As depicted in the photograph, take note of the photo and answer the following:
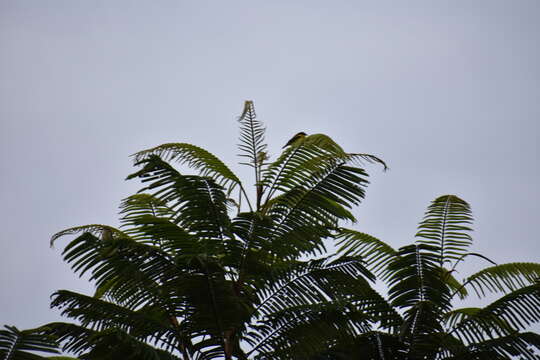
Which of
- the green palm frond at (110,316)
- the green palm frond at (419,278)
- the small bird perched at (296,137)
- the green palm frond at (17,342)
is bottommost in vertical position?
the green palm frond at (17,342)

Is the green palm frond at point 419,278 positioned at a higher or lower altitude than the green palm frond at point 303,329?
higher

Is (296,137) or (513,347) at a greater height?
(296,137)

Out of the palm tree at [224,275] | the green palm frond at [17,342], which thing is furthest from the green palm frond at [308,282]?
the green palm frond at [17,342]

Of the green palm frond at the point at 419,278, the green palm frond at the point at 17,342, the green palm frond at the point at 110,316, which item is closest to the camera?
the green palm frond at the point at 17,342

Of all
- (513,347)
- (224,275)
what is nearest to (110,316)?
(224,275)

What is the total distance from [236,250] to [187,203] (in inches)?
30.4

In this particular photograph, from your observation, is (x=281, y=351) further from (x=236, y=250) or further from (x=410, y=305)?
(x=410, y=305)

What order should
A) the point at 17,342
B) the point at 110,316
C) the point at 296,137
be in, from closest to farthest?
1. the point at 17,342
2. the point at 110,316
3. the point at 296,137

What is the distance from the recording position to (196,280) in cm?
845

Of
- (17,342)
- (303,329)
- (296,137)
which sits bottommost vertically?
(17,342)

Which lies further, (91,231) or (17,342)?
(91,231)

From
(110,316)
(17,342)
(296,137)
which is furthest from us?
(296,137)

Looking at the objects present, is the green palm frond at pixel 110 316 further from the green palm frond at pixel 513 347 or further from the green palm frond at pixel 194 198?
the green palm frond at pixel 513 347

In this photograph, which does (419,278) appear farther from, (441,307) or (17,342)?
(17,342)
